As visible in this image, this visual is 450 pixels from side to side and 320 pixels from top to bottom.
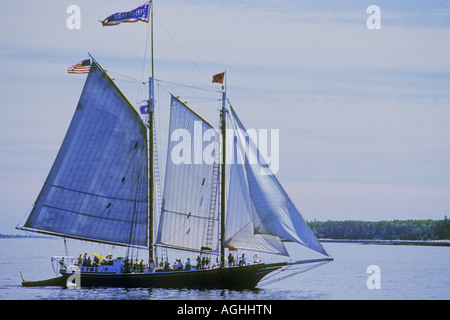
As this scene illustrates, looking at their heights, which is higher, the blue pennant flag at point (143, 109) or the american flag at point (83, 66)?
the american flag at point (83, 66)

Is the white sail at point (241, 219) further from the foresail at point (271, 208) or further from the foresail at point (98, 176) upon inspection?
the foresail at point (98, 176)

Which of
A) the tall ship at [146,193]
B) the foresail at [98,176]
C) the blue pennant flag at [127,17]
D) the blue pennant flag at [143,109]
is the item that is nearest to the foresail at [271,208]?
the tall ship at [146,193]

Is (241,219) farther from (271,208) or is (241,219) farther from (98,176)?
(98,176)

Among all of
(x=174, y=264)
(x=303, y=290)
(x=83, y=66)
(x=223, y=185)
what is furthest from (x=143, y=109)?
(x=303, y=290)

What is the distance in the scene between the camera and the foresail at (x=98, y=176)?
6406cm

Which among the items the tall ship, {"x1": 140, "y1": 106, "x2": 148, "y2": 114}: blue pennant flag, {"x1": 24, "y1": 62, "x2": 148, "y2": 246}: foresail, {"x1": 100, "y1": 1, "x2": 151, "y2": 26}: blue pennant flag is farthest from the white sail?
{"x1": 100, "y1": 1, "x2": 151, "y2": 26}: blue pennant flag

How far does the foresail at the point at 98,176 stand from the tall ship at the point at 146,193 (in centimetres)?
8

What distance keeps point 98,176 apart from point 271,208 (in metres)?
14.9

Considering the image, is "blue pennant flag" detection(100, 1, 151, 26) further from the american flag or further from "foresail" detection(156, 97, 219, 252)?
"foresail" detection(156, 97, 219, 252)

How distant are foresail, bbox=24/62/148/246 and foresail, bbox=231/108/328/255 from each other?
1024cm
